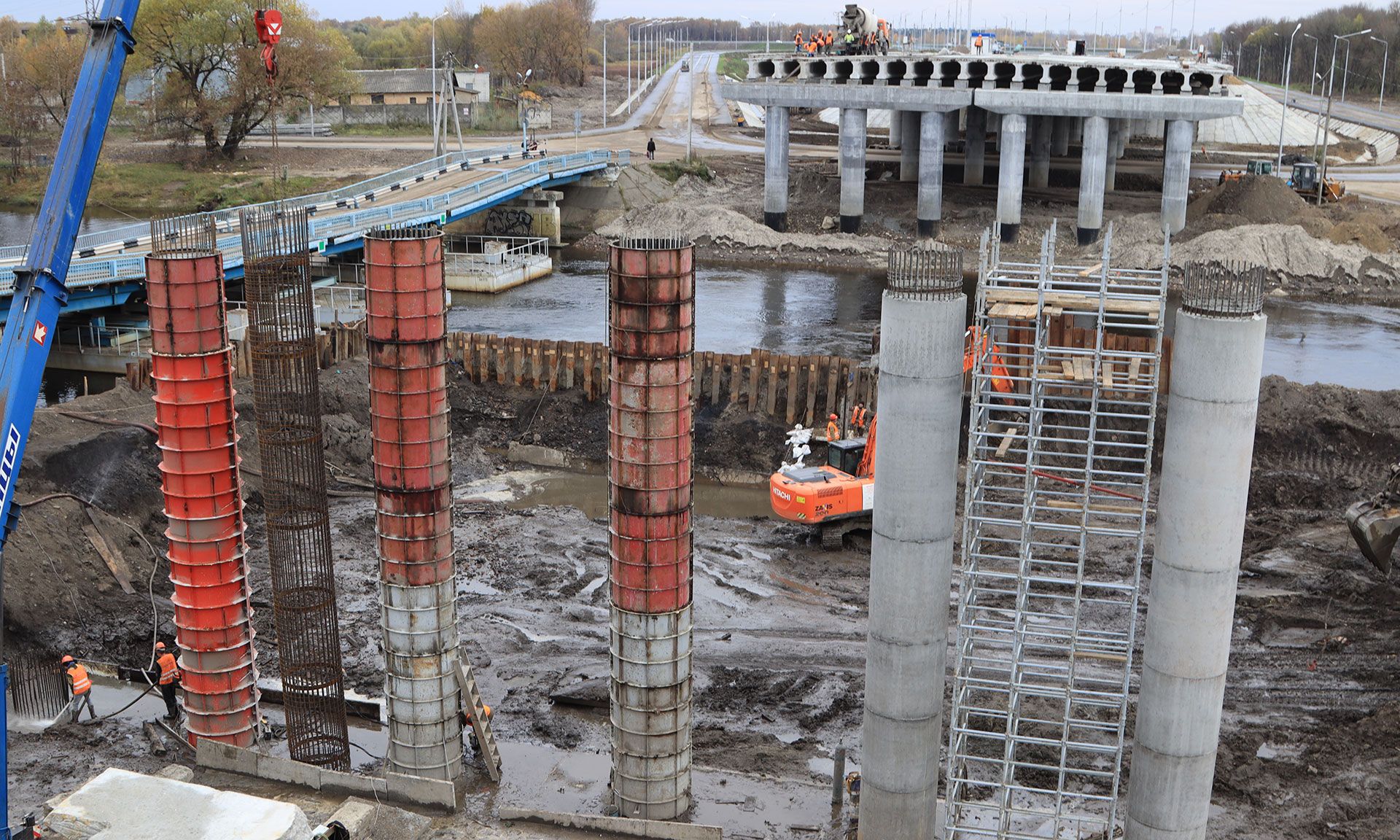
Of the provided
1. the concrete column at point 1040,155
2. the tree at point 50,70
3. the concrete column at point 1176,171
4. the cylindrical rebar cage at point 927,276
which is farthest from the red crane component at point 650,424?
the tree at point 50,70

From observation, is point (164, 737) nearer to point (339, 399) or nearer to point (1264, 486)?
point (339, 399)

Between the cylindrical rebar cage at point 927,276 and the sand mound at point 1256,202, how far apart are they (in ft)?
163

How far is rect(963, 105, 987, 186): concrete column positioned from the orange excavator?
45.7 metres

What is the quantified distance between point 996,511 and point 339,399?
17.7 meters

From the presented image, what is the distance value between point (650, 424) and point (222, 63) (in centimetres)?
7523

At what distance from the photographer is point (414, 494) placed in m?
18.9

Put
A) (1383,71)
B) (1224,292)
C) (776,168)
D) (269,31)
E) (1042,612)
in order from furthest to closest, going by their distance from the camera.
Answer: (1383,71) < (776,168) < (1042,612) < (269,31) < (1224,292)

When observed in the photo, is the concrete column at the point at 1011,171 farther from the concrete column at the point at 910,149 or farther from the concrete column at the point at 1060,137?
the concrete column at the point at 1060,137

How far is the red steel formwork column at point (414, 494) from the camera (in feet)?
60.6

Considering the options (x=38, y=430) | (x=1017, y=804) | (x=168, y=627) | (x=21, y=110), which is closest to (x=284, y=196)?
(x=21, y=110)

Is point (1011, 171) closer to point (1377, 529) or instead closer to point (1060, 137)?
point (1060, 137)

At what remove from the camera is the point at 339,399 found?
3647 centimetres

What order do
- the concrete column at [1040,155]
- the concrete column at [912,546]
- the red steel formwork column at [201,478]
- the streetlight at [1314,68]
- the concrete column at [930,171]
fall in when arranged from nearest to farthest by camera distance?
the concrete column at [912,546]
the red steel formwork column at [201,478]
the concrete column at [930,171]
the concrete column at [1040,155]
the streetlight at [1314,68]

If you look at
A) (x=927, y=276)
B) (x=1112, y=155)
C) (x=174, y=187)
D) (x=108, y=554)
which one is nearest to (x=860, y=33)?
(x=1112, y=155)
